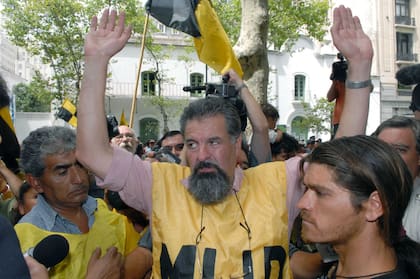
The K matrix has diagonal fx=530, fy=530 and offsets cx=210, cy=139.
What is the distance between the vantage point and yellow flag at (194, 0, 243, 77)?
3.70 m

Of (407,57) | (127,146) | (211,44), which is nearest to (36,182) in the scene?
(211,44)

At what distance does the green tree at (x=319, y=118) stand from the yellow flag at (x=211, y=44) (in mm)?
27251

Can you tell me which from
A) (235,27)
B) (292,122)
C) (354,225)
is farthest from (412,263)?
(292,122)

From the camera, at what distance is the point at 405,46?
35000 mm

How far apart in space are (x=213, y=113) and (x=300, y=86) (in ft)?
104

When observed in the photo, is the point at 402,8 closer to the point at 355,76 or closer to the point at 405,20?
the point at 405,20

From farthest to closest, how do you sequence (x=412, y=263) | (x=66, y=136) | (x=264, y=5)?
(x=264, y=5)
(x=66, y=136)
(x=412, y=263)

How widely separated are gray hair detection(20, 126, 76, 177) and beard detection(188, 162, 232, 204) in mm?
777

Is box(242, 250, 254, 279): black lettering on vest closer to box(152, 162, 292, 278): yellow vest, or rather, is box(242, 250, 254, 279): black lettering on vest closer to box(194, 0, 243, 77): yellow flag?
box(152, 162, 292, 278): yellow vest

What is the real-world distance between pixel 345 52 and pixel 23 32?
23.8 m

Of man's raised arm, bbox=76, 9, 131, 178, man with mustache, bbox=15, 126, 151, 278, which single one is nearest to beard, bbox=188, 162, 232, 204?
man's raised arm, bbox=76, 9, 131, 178

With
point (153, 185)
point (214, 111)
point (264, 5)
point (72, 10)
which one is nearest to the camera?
point (153, 185)

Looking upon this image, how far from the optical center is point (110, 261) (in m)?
2.54

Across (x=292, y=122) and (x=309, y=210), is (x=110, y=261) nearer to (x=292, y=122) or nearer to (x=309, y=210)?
(x=309, y=210)
